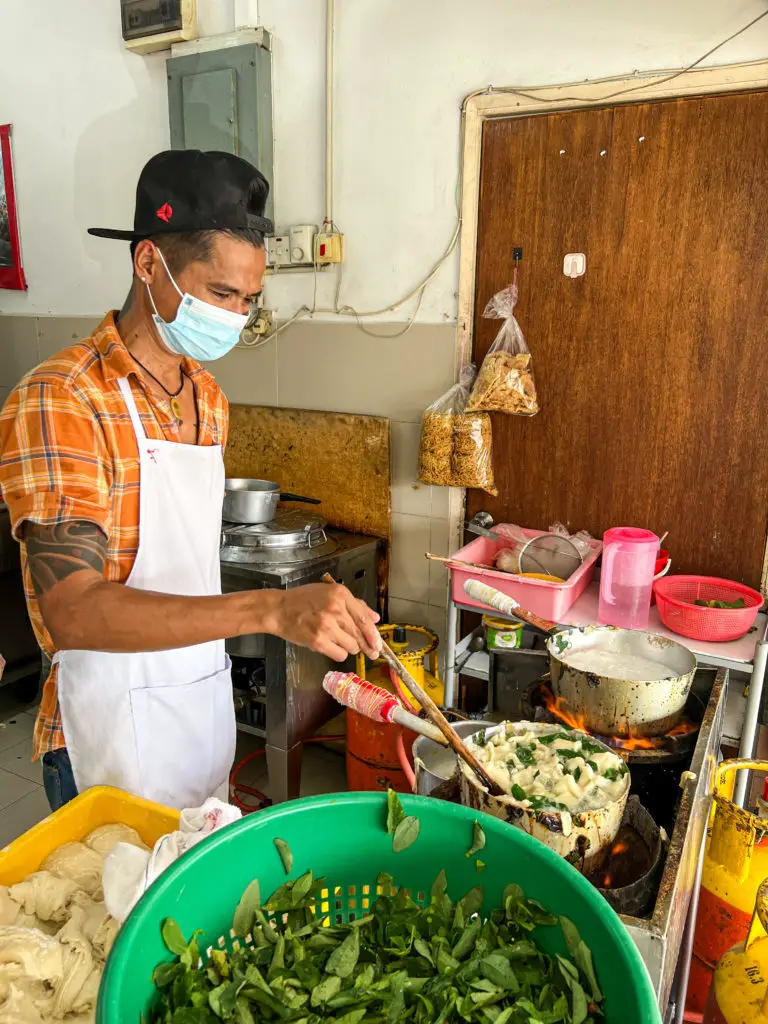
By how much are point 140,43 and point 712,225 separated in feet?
8.17

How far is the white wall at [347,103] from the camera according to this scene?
2.38 m

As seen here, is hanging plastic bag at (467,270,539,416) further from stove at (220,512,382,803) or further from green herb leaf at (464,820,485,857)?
green herb leaf at (464,820,485,857)

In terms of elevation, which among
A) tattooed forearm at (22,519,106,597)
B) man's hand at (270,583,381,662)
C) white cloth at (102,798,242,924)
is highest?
tattooed forearm at (22,519,106,597)

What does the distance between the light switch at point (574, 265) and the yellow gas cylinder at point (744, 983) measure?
1948 mm

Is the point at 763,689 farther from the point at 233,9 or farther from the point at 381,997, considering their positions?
the point at 233,9

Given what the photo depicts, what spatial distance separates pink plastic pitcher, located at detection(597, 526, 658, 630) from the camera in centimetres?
224

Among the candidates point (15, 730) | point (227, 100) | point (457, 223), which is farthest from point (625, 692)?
point (15, 730)

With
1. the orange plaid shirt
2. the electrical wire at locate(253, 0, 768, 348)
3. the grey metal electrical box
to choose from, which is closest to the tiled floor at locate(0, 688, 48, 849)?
the orange plaid shirt

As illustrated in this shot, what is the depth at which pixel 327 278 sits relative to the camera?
3.02 meters

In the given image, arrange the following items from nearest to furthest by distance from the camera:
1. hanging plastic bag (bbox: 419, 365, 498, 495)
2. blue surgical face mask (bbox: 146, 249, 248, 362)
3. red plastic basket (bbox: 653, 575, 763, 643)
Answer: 1. blue surgical face mask (bbox: 146, 249, 248, 362)
2. red plastic basket (bbox: 653, 575, 763, 643)
3. hanging plastic bag (bbox: 419, 365, 498, 495)

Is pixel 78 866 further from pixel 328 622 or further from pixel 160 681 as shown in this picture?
pixel 328 622

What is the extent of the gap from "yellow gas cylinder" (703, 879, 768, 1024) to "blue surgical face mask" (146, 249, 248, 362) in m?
1.47

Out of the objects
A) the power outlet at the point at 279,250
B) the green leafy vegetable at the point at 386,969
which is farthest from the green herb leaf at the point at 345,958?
the power outlet at the point at 279,250

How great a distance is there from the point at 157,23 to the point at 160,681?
2.86m
